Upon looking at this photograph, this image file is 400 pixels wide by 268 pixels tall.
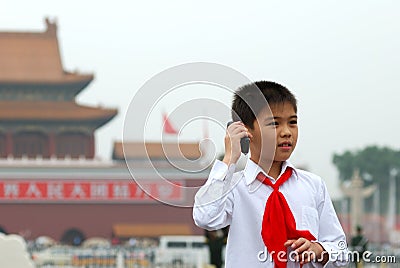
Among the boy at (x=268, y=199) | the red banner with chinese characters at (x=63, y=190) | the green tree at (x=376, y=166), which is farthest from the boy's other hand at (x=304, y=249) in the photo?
the green tree at (x=376, y=166)

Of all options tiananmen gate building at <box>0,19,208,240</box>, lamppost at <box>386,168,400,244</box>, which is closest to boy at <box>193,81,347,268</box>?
tiananmen gate building at <box>0,19,208,240</box>

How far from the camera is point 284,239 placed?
2047 mm

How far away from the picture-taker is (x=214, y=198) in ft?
6.63

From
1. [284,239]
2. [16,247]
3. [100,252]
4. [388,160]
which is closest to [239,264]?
[284,239]

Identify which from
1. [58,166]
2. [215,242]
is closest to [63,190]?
[58,166]

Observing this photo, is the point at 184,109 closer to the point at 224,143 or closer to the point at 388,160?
the point at 224,143

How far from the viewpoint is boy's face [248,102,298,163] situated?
206cm

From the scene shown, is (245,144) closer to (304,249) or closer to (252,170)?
(252,170)

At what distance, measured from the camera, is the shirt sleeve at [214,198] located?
200 centimetres

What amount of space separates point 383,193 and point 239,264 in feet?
163

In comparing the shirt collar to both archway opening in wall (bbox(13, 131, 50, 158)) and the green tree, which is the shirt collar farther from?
the green tree

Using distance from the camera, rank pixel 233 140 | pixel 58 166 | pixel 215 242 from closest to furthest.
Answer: pixel 233 140 < pixel 215 242 < pixel 58 166

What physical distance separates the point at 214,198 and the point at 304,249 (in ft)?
0.60

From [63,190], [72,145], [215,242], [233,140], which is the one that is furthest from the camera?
[72,145]
